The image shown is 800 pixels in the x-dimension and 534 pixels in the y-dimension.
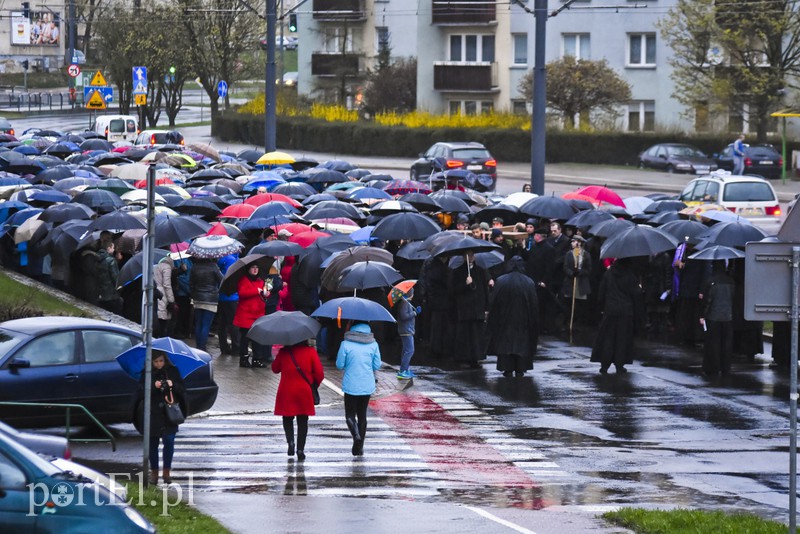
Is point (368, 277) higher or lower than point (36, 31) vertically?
lower

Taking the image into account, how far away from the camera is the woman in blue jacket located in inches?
599

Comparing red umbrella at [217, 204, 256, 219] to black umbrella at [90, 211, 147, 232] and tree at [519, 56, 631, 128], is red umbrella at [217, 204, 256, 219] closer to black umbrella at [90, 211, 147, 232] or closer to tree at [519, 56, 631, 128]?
black umbrella at [90, 211, 147, 232]

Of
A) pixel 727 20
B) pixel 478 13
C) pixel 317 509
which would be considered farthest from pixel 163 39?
pixel 317 509

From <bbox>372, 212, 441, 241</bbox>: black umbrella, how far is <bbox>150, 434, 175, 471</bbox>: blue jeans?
960 centimetres

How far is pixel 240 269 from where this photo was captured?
20.9 meters

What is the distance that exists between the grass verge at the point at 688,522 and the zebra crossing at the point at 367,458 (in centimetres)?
165

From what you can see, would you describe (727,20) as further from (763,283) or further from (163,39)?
(763,283)

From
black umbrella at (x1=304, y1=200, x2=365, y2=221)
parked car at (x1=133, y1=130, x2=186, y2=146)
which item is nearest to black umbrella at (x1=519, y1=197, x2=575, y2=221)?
black umbrella at (x1=304, y1=200, x2=365, y2=221)

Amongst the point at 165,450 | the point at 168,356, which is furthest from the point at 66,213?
the point at 165,450

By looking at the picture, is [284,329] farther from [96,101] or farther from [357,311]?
[96,101]

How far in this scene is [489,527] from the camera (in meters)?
11.8

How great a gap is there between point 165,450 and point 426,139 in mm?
53134

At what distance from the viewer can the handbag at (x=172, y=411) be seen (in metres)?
13.6

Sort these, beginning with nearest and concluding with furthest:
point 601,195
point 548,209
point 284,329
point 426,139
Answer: point 284,329 → point 548,209 → point 601,195 → point 426,139
